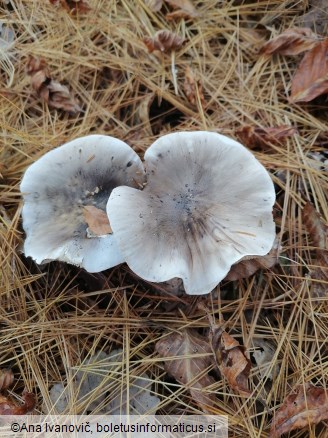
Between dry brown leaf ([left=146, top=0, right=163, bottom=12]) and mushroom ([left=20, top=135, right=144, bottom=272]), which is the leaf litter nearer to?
dry brown leaf ([left=146, top=0, right=163, bottom=12])

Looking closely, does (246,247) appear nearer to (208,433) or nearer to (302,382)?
(302,382)

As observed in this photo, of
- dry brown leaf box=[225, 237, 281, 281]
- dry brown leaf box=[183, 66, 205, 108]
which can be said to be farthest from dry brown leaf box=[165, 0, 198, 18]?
dry brown leaf box=[225, 237, 281, 281]

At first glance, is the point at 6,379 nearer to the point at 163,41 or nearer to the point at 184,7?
the point at 163,41

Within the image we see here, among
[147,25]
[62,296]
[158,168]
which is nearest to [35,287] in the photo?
[62,296]

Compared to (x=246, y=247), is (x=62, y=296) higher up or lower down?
lower down

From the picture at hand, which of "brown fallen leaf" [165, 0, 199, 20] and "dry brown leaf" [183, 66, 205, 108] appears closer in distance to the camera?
"dry brown leaf" [183, 66, 205, 108]

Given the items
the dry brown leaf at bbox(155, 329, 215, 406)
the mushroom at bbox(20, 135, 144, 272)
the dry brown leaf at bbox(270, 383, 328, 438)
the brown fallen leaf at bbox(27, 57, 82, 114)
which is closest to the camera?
the dry brown leaf at bbox(270, 383, 328, 438)
